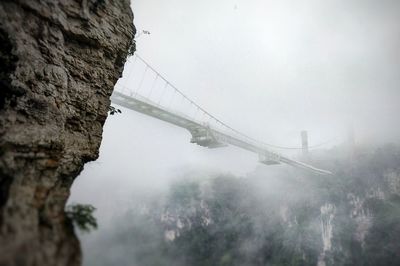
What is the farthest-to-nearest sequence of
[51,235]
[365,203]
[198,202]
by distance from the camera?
[198,202]
[365,203]
[51,235]

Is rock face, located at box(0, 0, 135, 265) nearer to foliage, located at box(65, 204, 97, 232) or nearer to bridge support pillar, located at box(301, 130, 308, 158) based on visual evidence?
foliage, located at box(65, 204, 97, 232)

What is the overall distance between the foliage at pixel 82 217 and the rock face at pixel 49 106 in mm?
89

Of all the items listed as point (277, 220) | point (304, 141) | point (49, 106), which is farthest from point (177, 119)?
point (304, 141)

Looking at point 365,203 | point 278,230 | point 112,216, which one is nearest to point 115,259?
point 112,216

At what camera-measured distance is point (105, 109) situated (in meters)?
3.98

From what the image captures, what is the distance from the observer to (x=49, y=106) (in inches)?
124

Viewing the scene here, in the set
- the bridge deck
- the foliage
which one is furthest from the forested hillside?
the foliage

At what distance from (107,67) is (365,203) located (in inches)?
1542

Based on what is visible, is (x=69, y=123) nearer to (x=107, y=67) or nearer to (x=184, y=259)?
(x=107, y=67)

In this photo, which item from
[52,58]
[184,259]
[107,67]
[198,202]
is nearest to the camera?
[52,58]

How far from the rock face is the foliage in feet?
0.29

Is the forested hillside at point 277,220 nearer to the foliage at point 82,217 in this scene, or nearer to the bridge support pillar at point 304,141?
the bridge support pillar at point 304,141

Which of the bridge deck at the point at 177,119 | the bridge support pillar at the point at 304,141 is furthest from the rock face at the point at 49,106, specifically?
the bridge support pillar at the point at 304,141

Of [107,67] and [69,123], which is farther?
[107,67]
